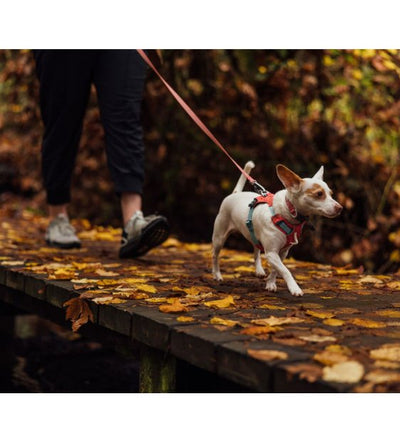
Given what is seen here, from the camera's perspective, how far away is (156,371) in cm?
262

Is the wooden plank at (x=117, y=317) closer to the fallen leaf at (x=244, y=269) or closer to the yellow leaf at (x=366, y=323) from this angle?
the yellow leaf at (x=366, y=323)

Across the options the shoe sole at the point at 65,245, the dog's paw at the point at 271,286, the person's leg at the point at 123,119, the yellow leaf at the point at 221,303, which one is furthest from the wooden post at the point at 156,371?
the shoe sole at the point at 65,245

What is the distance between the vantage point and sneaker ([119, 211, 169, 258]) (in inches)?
156

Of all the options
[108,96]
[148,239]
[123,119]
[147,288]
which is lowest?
[147,288]

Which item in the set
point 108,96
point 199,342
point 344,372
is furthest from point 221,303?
point 108,96

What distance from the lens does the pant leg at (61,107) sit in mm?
4438

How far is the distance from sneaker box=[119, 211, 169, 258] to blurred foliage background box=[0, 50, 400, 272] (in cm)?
263

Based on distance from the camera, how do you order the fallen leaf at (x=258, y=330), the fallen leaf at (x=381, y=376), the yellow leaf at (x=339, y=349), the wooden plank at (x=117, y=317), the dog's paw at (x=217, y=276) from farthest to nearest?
1. the dog's paw at (x=217, y=276)
2. the wooden plank at (x=117, y=317)
3. the fallen leaf at (x=258, y=330)
4. the yellow leaf at (x=339, y=349)
5. the fallen leaf at (x=381, y=376)

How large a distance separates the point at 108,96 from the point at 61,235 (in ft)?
3.68

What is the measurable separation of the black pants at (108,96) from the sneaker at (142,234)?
284mm

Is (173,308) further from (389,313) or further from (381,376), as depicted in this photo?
(381,376)

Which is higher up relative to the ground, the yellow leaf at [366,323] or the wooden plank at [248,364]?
the yellow leaf at [366,323]

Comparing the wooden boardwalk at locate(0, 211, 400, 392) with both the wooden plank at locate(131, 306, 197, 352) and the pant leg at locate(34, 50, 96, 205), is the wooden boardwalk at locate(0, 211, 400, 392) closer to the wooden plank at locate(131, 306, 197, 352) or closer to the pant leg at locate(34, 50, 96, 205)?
the wooden plank at locate(131, 306, 197, 352)
